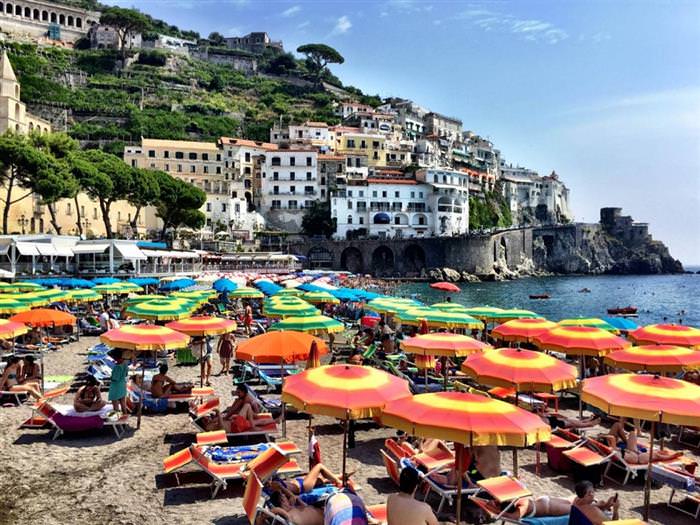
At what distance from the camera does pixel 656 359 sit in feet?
30.9

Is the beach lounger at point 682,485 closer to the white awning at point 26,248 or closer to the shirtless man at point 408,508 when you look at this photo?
the shirtless man at point 408,508


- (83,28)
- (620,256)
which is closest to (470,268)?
(620,256)

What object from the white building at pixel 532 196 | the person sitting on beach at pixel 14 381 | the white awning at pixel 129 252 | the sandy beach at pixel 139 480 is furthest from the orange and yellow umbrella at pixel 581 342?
the white building at pixel 532 196

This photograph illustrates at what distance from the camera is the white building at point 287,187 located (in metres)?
79.9

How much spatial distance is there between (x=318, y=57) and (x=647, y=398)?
139082 millimetres

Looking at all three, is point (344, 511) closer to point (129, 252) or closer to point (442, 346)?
point (442, 346)

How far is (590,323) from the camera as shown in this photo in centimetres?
1462

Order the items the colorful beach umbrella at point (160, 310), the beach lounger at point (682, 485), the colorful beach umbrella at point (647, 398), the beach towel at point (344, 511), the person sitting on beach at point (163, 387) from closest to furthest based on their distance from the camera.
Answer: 1. the beach towel at point (344, 511)
2. the colorful beach umbrella at point (647, 398)
3. the beach lounger at point (682, 485)
4. the person sitting on beach at point (163, 387)
5. the colorful beach umbrella at point (160, 310)

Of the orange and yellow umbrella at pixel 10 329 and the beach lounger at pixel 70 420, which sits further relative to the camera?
the orange and yellow umbrella at pixel 10 329

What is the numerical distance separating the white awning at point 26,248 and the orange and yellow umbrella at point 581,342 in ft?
112

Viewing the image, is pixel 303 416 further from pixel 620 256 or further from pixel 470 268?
pixel 620 256

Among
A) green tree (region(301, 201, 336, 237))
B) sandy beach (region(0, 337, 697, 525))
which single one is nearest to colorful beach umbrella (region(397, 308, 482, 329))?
sandy beach (region(0, 337, 697, 525))

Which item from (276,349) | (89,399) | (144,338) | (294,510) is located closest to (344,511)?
(294,510)

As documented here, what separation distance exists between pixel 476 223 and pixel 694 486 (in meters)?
89.1
